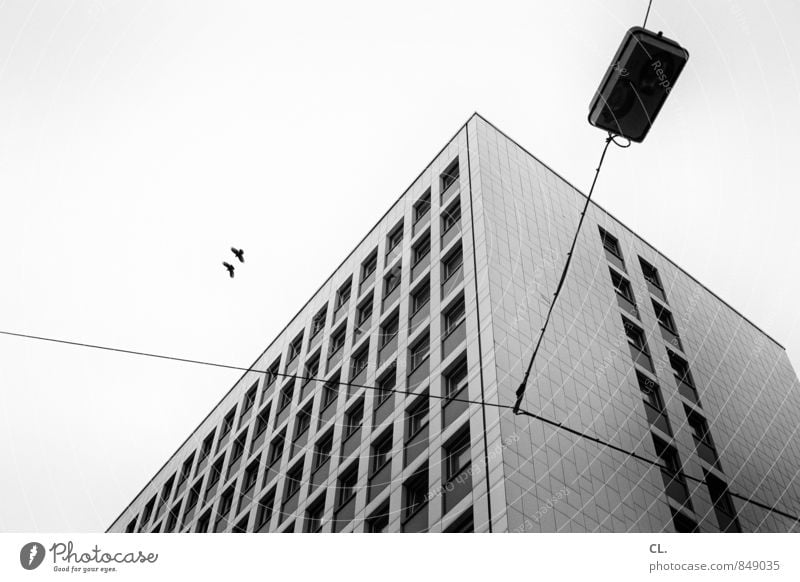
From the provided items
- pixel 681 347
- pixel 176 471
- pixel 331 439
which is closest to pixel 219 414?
pixel 176 471

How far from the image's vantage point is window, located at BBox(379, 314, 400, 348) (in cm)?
3191

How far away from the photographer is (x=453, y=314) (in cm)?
2838

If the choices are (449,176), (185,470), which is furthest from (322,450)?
(185,470)

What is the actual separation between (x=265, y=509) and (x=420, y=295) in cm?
1099

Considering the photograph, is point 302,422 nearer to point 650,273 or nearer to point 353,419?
point 353,419

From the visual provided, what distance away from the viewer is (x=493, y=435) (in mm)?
20859

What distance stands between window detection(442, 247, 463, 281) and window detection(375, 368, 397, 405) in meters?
4.20

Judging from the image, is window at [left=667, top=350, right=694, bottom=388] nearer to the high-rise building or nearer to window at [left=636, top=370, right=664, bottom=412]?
the high-rise building

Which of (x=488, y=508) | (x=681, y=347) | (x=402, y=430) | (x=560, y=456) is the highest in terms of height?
(x=681, y=347)

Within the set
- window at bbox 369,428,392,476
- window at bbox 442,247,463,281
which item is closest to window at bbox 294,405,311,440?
window at bbox 369,428,392,476

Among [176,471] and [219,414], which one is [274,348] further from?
Result: [176,471]

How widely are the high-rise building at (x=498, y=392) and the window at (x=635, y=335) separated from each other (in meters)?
0.09

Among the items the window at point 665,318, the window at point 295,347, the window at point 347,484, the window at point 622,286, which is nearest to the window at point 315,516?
the window at point 347,484

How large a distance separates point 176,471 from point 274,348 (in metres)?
10.4
